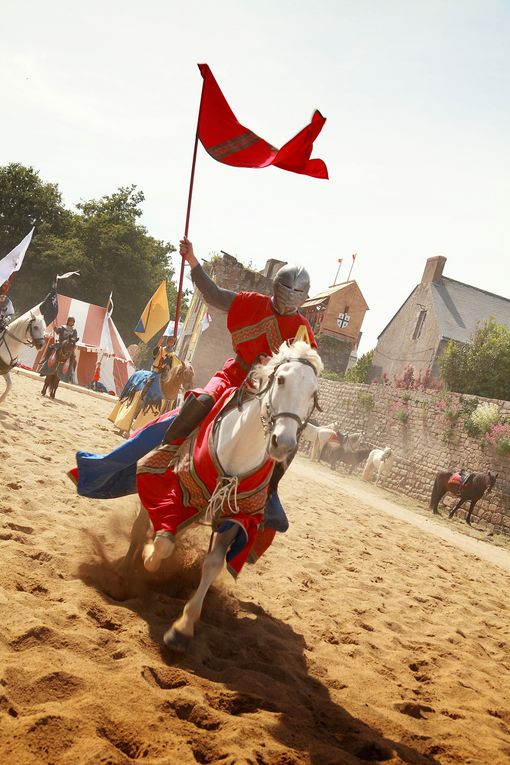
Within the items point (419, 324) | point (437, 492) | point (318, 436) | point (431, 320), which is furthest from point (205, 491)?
point (419, 324)

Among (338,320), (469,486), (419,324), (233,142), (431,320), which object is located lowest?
(469,486)

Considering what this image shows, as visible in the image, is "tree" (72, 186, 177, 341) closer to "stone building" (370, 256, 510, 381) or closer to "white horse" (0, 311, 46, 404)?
"stone building" (370, 256, 510, 381)

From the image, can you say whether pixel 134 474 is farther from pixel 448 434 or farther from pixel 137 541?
pixel 448 434

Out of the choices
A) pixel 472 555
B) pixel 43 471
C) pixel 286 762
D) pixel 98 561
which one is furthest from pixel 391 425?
pixel 286 762

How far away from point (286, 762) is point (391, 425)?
19.8 m

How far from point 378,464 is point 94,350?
40.7 feet

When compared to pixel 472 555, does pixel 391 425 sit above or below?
above

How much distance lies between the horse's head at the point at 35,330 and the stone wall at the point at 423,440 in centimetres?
1174

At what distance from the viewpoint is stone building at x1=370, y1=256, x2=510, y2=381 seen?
1229 inches

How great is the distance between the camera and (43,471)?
604 centimetres

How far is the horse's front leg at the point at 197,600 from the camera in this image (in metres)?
3.14

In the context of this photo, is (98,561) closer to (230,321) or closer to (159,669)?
(159,669)

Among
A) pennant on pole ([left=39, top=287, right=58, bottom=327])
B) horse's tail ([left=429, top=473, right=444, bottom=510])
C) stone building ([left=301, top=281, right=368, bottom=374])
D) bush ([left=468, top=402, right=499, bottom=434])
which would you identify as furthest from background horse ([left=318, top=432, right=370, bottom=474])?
stone building ([left=301, top=281, right=368, bottom=374])

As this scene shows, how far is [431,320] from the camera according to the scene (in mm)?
32031
